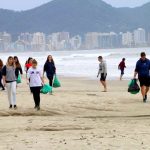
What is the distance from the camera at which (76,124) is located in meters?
10.3

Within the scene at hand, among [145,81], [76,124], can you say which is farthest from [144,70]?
[76,124]

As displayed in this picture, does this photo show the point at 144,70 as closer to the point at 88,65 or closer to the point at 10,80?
the point at 10,80

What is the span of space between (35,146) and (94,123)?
2.99 m

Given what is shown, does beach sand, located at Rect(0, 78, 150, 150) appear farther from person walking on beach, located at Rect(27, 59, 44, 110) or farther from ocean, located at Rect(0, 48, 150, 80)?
ocean, located at Rect(0, 48, 150, 80)

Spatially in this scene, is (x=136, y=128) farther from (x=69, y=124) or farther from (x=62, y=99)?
(x=62, y=99)

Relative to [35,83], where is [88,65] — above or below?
below

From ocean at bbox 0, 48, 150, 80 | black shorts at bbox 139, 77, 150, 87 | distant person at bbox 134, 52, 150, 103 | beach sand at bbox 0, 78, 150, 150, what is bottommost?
ocean at bbox 0, 48, 150, 80

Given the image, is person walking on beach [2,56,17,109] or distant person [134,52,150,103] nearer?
person walking on beach [2,56,17,109]

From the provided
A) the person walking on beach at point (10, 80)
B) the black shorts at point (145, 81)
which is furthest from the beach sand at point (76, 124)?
the black shorts at point (145, 81)

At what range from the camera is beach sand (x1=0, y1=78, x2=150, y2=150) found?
7.98 meters

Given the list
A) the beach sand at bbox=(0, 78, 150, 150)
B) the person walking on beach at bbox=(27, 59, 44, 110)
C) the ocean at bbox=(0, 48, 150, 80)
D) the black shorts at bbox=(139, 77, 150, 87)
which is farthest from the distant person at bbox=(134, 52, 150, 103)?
the ocean at bbox=(0, 48, 150, 80)

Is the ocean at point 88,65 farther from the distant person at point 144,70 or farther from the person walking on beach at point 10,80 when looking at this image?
the person walking on beach at point 10,80

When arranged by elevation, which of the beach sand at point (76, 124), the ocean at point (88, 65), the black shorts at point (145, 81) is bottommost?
the ocean at point (88, 65)

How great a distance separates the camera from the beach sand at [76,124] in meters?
7.98
